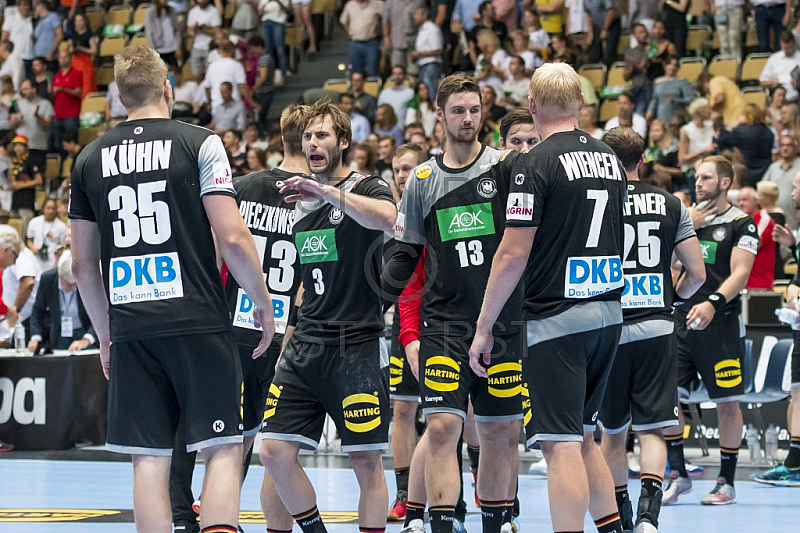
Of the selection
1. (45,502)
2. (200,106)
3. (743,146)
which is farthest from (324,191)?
(200,106)

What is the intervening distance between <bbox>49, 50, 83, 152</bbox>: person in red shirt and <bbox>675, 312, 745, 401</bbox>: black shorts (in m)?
14.6

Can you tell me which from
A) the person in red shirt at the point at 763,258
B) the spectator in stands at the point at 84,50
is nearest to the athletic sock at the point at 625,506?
the person in red shirt at the point at 763,258

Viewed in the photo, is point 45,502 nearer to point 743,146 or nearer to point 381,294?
point 381,294

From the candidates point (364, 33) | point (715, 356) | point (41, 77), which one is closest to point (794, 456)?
point (715, 356)

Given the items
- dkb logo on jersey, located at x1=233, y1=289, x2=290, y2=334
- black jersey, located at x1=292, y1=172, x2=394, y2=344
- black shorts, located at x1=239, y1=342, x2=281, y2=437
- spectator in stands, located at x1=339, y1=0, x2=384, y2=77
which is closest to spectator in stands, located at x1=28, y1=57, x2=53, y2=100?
spectator in stands, located at x1=339, y1=0, x2=384, y2=77

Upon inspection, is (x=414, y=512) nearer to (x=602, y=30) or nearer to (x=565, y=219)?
(x=565, y=219)

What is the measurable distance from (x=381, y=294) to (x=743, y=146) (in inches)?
368

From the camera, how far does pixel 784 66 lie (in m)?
15.3

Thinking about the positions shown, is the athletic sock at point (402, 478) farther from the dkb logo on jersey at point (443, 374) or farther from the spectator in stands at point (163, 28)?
the spectator in stands at point (163, 28)

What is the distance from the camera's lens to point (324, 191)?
5379 mm

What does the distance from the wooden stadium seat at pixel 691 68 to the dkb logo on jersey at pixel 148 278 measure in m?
12.8

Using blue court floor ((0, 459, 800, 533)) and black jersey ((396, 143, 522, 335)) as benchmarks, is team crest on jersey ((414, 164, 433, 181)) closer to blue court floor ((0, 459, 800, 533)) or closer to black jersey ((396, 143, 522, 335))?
black jersey ((396, 143, 522, 335))

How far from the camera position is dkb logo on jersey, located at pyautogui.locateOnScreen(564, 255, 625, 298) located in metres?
5.27

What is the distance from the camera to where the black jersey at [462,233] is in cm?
598
